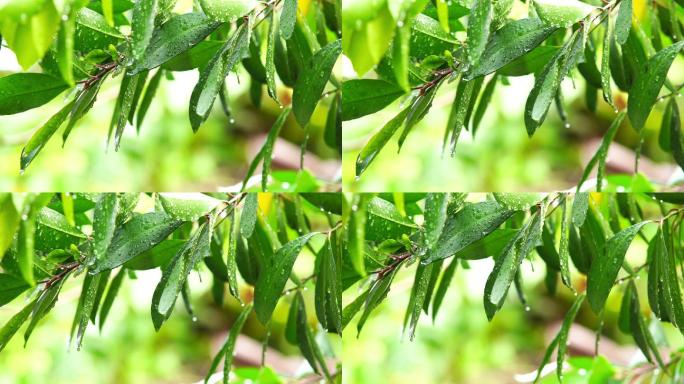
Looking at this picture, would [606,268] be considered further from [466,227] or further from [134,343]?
[134,343]

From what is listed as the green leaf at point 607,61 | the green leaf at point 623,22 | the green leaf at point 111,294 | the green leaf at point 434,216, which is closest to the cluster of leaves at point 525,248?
the green leaf at point 434,216

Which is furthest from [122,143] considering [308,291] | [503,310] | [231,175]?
[503,310]

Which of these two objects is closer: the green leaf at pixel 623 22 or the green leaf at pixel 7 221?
the green leaf at pixel 7 221

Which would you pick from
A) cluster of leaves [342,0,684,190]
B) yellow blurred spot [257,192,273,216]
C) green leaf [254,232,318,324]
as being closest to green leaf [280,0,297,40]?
cluster of leaves [342,0,684,190]

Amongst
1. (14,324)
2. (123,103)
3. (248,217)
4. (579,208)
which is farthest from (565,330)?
(14,324)

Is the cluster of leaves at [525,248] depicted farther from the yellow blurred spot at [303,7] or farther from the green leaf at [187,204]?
the yellow blurred spot at [303,7]

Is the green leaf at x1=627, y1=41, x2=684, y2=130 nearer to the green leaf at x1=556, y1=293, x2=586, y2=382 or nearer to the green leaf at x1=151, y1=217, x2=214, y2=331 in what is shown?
the green leaf at x1=556, y1=293, x2=586, y2=382

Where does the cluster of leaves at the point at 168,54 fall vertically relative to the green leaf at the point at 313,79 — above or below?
above
